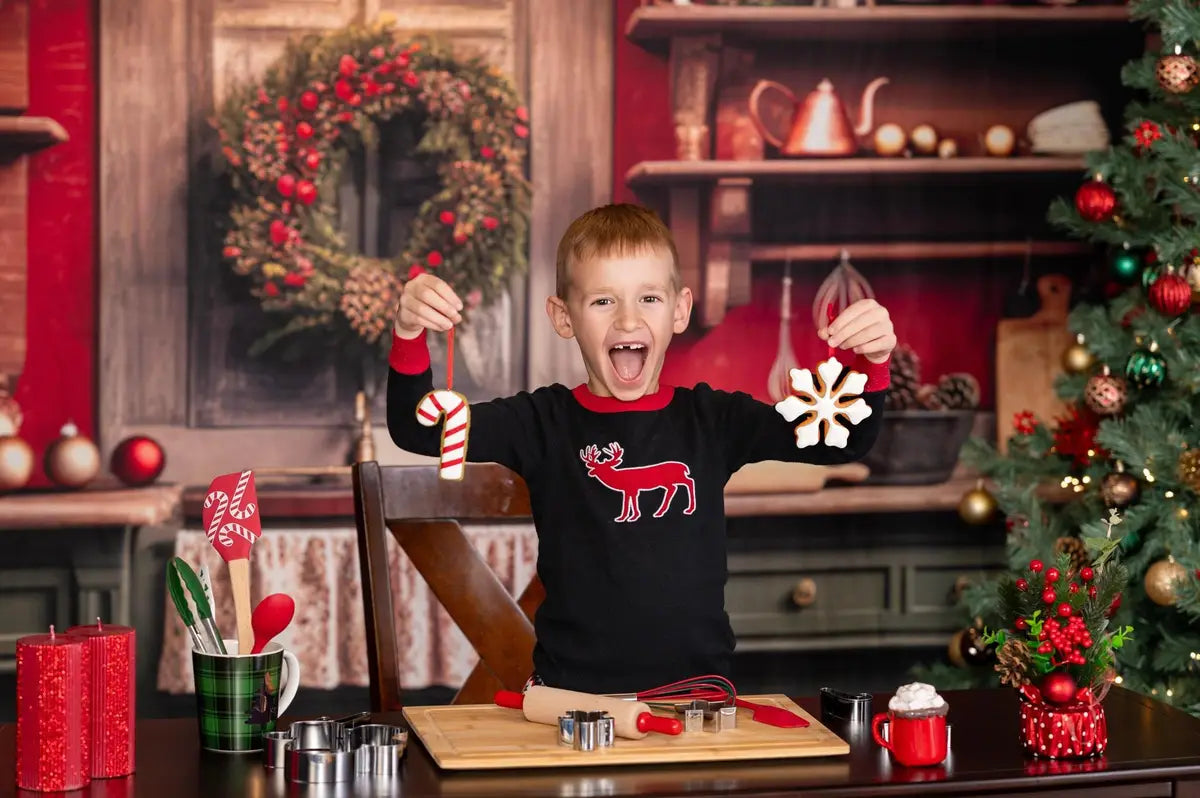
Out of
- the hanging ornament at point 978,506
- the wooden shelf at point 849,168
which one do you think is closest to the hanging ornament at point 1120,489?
the hanging ornament at point 978,506

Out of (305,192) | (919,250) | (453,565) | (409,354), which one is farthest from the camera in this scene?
(919,250)

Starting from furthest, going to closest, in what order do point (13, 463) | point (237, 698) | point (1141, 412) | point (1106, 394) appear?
point (13, 463) < point (1106, 394) < point (1141, 412) < point (237, 698)

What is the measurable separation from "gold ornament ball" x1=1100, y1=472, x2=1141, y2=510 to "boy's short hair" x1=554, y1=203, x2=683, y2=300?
1.53m

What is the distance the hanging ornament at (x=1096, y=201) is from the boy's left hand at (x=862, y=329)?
64.0 inches

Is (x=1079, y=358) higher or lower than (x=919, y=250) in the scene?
lower

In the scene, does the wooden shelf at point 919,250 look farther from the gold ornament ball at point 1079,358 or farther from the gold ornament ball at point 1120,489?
the gold ornament ball at point 1120,489

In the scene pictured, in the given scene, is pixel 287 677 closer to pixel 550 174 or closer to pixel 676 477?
pixel 676 477

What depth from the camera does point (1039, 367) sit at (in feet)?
11.8

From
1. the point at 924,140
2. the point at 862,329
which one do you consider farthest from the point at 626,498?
the point at 924,140

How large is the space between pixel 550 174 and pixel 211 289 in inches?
33.2

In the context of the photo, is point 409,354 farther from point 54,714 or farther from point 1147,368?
point 1147,368

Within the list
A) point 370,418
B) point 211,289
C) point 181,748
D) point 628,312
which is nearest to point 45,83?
point 211,289

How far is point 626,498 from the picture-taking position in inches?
67.9

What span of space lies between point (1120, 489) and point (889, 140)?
106cm
